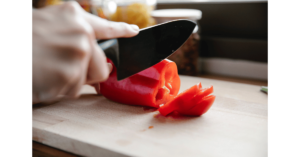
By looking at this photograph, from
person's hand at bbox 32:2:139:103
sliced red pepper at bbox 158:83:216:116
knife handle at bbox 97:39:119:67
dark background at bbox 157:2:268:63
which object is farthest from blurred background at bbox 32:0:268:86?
person's hand at bbox 32:2:139:103

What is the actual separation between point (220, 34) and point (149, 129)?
0.89 m

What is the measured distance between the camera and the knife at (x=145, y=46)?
1.88 feet

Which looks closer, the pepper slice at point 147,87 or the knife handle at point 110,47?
the knife handle at point 110,47

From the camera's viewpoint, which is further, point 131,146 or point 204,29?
point 204,29

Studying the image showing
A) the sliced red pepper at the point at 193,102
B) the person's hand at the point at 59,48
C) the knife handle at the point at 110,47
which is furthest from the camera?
the sliced red pepper at the point at 193,102

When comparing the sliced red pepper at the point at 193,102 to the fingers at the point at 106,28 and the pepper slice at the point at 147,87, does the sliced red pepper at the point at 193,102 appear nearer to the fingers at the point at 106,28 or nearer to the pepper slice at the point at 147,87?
the pepper slice at the point at 147,87

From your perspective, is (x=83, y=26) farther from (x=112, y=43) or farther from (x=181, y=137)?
(x=181, y=137)

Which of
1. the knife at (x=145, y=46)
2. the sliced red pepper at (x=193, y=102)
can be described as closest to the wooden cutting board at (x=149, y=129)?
the sliced red pepper at (x=193, y=102)

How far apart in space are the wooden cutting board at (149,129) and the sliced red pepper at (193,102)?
0.03 meters

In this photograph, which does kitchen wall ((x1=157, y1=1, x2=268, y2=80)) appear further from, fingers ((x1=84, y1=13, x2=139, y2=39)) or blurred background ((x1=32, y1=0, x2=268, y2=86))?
fingers ((x1=84, y1=13, x2=139, y2=39))

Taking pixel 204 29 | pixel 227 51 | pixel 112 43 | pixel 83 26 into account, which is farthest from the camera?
pixel 204 29

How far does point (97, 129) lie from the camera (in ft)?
2.23

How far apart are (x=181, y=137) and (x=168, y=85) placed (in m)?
0.27
